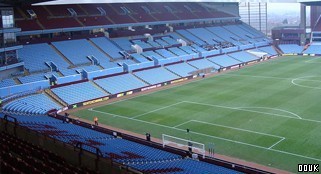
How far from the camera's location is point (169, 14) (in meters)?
70.6

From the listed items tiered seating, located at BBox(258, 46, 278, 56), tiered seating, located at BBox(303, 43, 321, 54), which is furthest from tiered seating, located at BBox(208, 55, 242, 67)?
tiered seating, located at BBox(303, 43, 321, 54)

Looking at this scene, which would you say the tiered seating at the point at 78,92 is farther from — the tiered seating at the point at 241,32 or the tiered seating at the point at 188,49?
the tiered seating at the point at 241,32

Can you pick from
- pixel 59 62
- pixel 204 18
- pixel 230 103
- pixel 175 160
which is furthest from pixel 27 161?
pixel 204 18

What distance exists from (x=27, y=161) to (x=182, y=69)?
144 feet

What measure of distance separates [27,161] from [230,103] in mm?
26431

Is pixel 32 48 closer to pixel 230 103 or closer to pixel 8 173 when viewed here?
pixel 230 103

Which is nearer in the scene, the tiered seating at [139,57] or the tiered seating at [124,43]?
the tiered seating at [139,57]

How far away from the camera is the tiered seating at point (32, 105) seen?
33.9m

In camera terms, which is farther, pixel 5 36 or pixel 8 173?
pixel 5 36

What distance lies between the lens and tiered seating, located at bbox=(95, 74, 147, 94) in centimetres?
4577

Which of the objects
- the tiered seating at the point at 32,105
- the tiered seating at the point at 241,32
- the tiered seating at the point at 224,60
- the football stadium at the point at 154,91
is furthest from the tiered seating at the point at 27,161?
the tiered seating at the point at 241,32

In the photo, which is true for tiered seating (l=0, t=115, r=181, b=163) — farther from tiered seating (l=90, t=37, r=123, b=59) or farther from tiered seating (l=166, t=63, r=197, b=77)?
tiered seating (l=166, t=63, r=197, b=77)

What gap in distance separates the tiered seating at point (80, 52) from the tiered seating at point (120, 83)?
3301 millimetres

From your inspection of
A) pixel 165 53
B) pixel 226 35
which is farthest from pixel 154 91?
pixel 226 35
